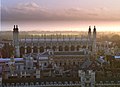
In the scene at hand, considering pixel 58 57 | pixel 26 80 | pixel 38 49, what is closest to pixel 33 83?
pixel 26 80

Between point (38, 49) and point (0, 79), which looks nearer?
point (0, 79)

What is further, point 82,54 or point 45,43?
point 45,43

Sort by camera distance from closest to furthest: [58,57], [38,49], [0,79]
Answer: [0,79] < [58,57] < [38,49]

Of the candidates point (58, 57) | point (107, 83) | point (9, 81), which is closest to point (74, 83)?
point (107, 83)

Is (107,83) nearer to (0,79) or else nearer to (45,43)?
(0,79)

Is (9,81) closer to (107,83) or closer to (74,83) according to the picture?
(74,83)

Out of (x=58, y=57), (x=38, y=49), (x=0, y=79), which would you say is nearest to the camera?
(x=0, y=79)

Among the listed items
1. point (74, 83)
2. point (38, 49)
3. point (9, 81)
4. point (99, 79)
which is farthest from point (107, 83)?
point (38, 49)
